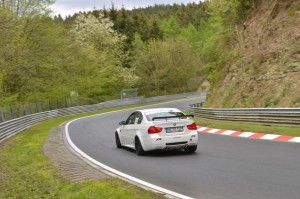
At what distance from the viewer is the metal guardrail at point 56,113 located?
90.3 feet

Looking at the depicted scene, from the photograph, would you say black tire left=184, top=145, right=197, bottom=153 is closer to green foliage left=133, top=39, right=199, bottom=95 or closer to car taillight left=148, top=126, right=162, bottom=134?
car taillight left=148, top=126, right=162, bottom=134

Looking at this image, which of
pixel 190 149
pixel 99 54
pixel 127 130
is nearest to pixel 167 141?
pixel 190 149

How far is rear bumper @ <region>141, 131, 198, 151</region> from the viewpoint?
13.9 metres

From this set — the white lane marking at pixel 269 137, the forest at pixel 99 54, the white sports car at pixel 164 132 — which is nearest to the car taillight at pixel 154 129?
the white sports car at pixel 164 132

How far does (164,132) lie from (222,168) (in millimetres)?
3439

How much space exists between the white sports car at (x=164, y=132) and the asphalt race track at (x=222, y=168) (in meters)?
0.36

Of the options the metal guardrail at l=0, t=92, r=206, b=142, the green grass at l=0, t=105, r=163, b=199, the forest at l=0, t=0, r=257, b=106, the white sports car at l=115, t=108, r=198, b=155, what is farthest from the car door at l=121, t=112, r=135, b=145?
the metal guardrail at l=0, t=92, r=206, b=142

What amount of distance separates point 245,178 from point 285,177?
2.66ft

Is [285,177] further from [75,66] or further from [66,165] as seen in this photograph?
[75,66]

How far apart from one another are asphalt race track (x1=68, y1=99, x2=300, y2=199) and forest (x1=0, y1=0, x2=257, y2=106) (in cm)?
884

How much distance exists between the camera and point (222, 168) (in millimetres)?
10883

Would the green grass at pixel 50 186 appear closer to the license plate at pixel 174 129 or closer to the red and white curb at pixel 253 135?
the license plate at pixel 174 129

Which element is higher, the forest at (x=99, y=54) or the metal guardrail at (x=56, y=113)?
the forest at (x=99, y=54)

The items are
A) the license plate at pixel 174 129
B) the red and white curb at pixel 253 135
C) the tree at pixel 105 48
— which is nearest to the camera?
the license plate at pixel 174 129
